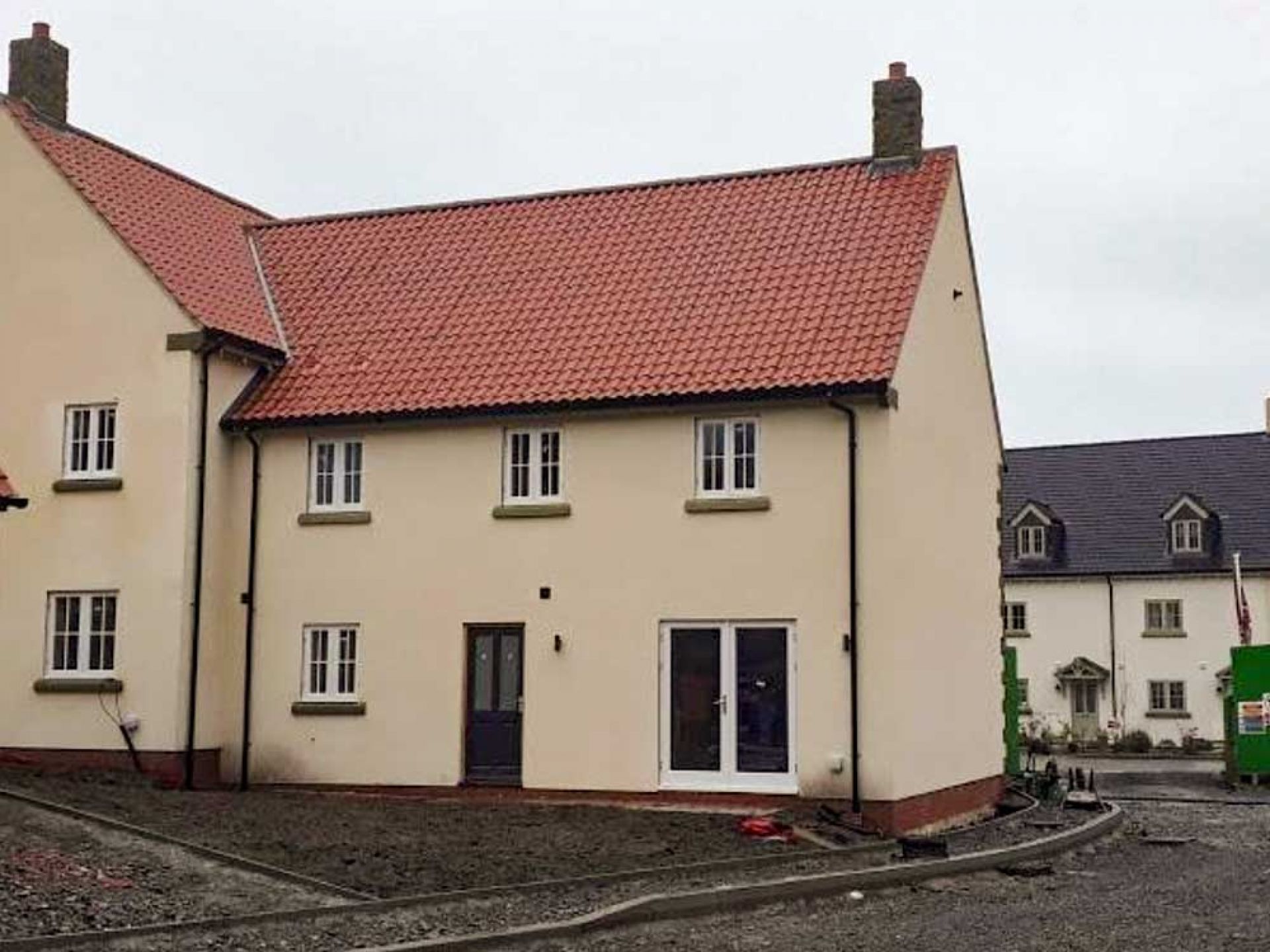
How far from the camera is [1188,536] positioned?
175 ft

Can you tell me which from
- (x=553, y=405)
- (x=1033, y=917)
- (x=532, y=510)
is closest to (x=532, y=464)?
(x=532, y=510)

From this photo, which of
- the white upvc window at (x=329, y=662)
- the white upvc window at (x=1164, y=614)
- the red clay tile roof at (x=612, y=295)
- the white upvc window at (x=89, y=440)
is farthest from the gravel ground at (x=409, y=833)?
the white upvc window at (x=1164, y=614)

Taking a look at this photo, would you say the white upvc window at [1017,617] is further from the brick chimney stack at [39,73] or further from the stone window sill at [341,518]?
the brick chimney stack at [39,73]

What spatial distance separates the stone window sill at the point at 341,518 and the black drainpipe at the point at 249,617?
844 mm

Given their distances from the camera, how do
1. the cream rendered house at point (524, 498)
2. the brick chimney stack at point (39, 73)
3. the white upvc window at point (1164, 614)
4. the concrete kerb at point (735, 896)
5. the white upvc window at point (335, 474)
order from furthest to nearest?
the white upvc window at point (1164, 614) → the brick chimney stack at point (39, 73) → the white upvc window at point (335, 474) → the cream rendered house at point (524, 498) → the concrete kerb at point (735, 896)

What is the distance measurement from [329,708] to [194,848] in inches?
277

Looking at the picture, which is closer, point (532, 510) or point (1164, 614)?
point (532, 510)

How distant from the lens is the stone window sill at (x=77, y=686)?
75.8 ft

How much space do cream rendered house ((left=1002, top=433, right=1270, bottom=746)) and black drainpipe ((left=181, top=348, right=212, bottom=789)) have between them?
106 feet

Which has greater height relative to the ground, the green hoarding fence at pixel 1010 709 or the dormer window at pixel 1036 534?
the dormer window at pixel 1036 534

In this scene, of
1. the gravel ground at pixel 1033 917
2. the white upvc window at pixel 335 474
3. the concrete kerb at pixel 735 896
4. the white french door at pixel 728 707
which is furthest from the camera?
the white upvc window at pixel 335 474

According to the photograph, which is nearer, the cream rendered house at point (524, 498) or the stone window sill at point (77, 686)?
the cream rendered house at point (524, 498)

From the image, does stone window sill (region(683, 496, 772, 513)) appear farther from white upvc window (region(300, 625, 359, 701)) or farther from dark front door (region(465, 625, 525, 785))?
white upvc window (region(300, 625, 359, 701))

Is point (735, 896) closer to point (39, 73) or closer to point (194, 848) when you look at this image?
point (194, 848)
